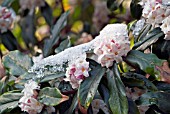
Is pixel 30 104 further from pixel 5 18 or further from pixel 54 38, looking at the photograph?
pixel 5 18

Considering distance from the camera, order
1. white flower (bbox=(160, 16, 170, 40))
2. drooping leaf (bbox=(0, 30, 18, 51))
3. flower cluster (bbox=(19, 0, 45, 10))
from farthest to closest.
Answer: flower cluster (bbox=(19, 0, 45, 10)) < drooping leaf (bbox=(0, 30, 18, 51)) < white flower (bbox=(160, 16, 170, 40))

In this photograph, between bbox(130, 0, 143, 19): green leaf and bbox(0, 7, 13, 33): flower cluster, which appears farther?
bbox(0, 7, 13, 33): flower cluster

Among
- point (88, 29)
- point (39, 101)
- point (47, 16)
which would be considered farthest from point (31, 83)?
point (88, 29)

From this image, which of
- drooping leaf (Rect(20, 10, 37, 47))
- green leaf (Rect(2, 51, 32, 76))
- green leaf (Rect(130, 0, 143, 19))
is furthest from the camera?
drooping leaf (Rect(20, 10, 37, 47))

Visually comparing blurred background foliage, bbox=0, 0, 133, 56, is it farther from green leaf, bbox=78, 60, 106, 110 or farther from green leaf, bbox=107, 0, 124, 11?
green leaf, bbox=78, 60, 106, 110

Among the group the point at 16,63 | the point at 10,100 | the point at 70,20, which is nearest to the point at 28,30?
the point at 70,20

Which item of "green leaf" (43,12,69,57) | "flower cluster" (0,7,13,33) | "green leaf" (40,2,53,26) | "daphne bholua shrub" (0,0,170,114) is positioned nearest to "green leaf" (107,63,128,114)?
"daphne bholua shrub" (0,0,170,114)
